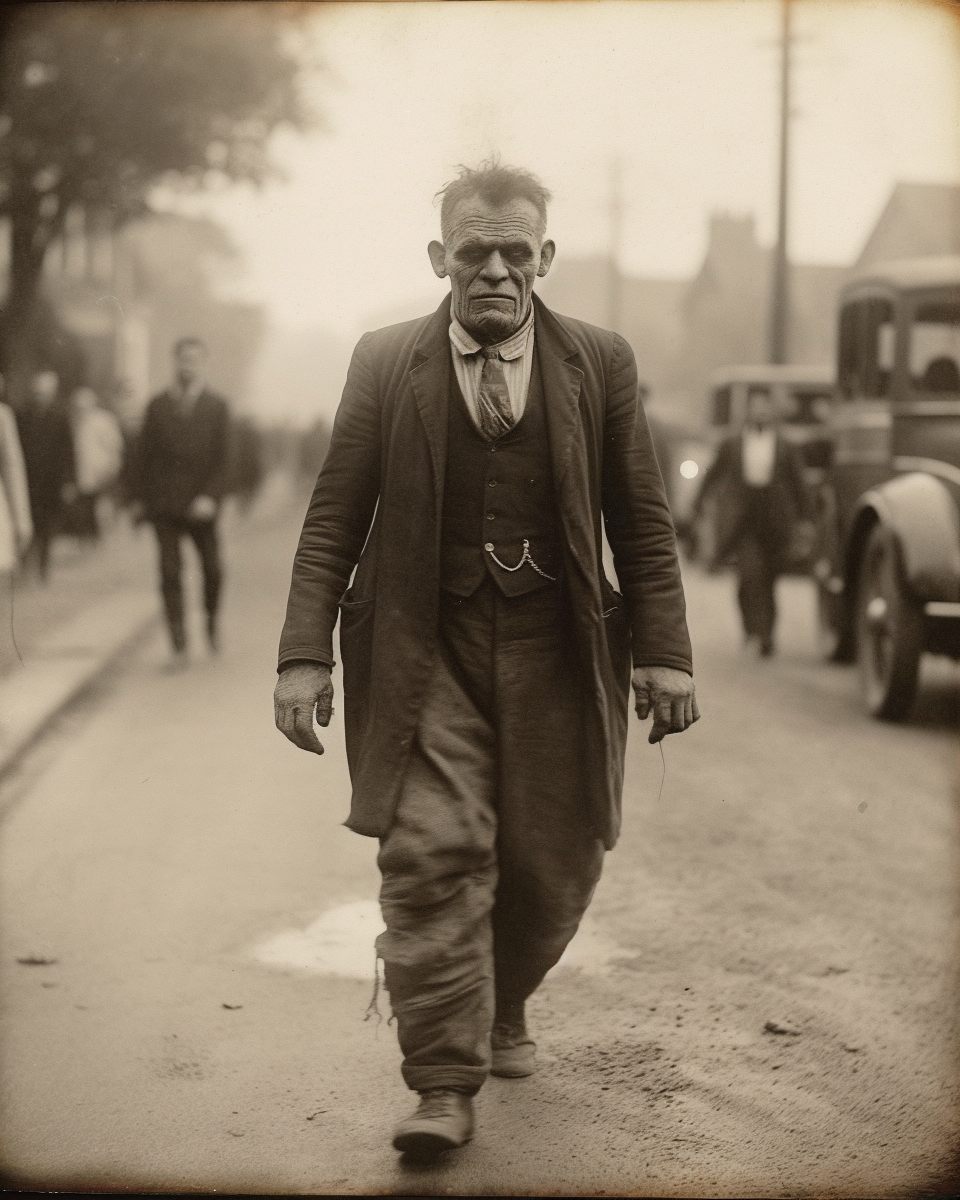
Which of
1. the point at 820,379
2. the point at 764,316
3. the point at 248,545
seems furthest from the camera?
the point at 764,316

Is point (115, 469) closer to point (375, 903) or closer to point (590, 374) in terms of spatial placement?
point (375, 903)

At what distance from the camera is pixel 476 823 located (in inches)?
146

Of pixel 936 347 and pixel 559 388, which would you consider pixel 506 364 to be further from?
pixel 936 347

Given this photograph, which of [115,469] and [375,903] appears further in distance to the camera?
[115,469]

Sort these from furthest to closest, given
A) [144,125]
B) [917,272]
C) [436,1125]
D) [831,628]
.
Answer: [144,125] < [831,628] < [917,272] < [436,1125]

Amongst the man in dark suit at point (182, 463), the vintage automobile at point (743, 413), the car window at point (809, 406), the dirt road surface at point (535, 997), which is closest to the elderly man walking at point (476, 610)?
the dirt road surface at point (535, 997)

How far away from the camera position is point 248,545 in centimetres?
2211

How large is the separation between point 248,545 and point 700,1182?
18937 millimetres

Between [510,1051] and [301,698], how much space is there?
1.01 meters

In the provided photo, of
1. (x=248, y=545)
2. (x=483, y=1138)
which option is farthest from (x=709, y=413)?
(x=483, y=1138)

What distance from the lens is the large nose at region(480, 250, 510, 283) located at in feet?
11.9

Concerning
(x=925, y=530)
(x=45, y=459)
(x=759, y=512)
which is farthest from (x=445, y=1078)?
(x=45, y=459)

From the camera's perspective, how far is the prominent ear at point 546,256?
375 centimetres

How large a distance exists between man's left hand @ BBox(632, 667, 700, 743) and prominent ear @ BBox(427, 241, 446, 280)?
902 mm
